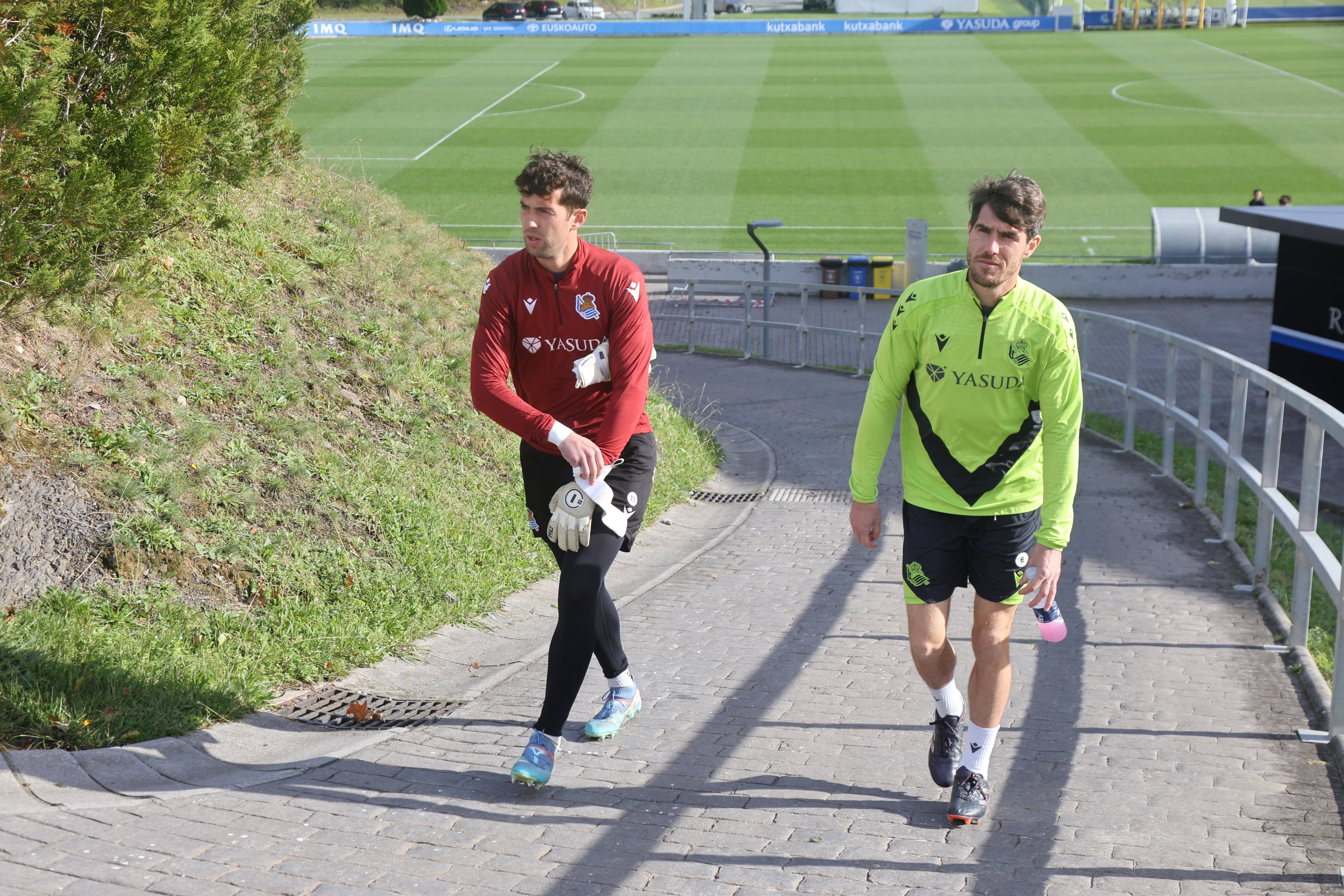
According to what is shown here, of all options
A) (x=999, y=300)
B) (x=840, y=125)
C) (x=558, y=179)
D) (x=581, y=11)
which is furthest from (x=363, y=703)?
(x=581, y=11)

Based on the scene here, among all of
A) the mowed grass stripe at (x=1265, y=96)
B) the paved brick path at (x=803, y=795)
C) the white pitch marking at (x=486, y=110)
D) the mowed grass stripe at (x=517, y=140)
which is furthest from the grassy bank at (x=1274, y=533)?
the white pitch marking at (x=486, y=110)

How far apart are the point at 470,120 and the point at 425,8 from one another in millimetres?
26446

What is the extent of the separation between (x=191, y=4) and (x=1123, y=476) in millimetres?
7626

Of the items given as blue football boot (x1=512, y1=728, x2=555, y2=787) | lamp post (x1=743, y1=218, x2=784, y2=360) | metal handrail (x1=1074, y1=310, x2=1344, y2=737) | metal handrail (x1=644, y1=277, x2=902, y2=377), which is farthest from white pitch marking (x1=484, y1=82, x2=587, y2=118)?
blue football boot (x1=512, y1=728, x2=555, y2=787)

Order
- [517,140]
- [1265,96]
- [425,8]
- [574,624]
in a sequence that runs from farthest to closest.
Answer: [425,8] < [1265,96] < [517,140] < [574,624]

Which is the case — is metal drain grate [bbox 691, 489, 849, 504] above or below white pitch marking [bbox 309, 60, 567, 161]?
below

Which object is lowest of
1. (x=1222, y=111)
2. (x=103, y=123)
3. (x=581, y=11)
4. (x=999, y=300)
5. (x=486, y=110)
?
(x=999, y=300)

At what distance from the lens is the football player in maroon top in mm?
4051

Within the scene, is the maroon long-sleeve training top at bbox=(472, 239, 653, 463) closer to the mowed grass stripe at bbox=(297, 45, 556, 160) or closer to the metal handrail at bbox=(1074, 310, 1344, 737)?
the metal handrail at bbox=(1074, 310, 1344, 737)

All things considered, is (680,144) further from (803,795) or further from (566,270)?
(803,795)

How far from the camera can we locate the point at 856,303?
2314 cm

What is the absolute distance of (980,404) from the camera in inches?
147

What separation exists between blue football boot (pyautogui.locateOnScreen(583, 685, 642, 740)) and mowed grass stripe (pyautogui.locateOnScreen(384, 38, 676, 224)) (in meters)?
17.6

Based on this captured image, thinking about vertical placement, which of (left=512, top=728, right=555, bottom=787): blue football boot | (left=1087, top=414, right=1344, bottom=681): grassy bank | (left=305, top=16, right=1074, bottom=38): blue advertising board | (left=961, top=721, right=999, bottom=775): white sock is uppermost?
(left=305, top=16, right=1074, bottom=38): blue advertising board
